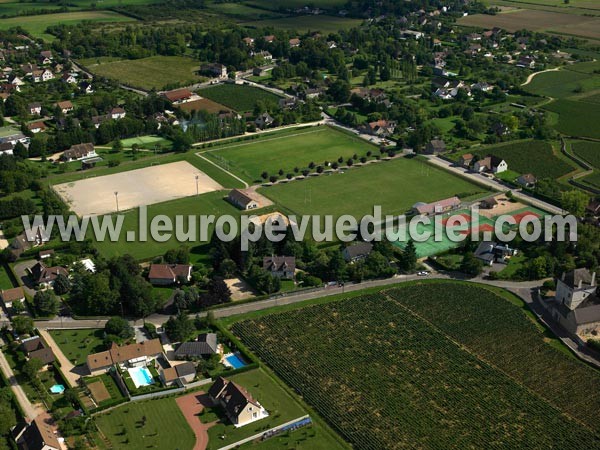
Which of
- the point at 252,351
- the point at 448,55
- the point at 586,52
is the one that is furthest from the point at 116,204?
the point at 586,52

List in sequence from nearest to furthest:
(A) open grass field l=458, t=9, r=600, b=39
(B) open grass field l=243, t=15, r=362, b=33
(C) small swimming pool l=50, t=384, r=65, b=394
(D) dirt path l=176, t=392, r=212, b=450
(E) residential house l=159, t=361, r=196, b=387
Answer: (D) dirt path l=176, t=392, r=212, b=450
(C) small swimming pool l=50, t=384, r=65, b=394
(E) residential house l=159, t=361, r=196, b=387
(A) open grass field l=458, t=9, r=600, b=39
(B) open grass field l=243, t=15, r=362, b=33

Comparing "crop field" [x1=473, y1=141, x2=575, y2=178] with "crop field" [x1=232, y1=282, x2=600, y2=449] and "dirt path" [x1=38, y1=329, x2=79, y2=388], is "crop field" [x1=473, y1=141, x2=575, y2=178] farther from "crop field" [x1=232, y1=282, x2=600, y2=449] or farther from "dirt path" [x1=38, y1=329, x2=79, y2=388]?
"dirt path" [x1=38, y1=329, x2=79, y2=388]

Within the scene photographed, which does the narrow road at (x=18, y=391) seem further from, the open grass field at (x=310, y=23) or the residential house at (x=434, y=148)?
the open grass field at (x=310, y=23)

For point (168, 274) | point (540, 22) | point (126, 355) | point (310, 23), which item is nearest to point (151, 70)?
point (310, 23)

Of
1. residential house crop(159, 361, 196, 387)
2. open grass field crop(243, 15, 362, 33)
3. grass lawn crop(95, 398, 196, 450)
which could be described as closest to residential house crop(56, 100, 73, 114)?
open grass field crop(243, 15, 362, 33)

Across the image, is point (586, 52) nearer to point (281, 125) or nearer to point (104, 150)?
point (281, 125)

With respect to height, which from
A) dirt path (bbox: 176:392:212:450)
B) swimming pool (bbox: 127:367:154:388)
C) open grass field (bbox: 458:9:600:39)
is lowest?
swimming pool (bbox: 127:367:154:388)
